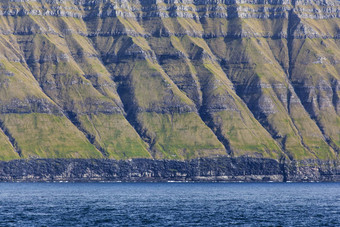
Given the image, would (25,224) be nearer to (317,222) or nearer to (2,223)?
(2,223)

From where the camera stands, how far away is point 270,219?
162 meters

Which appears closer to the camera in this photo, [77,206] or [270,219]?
[270,219]

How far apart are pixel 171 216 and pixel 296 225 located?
29063 millimetres

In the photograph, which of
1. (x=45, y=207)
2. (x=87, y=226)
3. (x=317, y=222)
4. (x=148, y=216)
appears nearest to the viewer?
(x=87, y=226)

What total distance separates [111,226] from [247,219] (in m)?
29.5

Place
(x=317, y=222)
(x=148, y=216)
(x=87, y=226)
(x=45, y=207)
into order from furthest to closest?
(x=45, y=207), (x=148, y=216), (x=317, y=222), (x=87, y=226)

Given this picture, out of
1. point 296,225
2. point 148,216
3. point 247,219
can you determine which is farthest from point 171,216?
point 296,225

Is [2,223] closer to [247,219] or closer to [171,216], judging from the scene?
[171,216]

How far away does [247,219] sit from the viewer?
162500mm

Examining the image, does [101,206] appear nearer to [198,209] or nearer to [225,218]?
[198,209]

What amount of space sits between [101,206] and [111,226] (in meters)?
47.6

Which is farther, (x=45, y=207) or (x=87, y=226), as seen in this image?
(x=45, y=207)

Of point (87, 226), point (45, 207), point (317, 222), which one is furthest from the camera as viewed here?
point (45, 207)

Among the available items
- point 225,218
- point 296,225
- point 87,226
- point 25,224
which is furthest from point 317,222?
point 25,224
